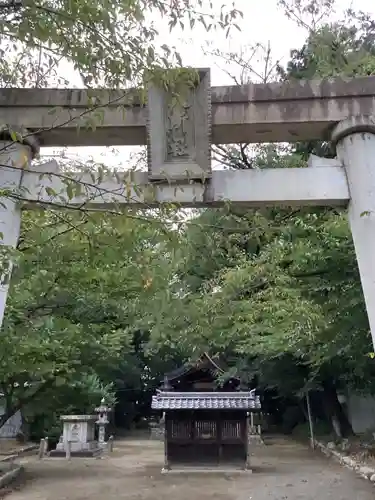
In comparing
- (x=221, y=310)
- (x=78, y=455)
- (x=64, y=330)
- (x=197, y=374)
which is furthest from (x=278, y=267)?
(x=78, y=455)

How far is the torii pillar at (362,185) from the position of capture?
4293mm

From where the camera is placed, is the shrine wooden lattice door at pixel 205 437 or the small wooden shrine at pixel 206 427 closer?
the small wooden shrine at pixel 206 427

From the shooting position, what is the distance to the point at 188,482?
44.1 feet

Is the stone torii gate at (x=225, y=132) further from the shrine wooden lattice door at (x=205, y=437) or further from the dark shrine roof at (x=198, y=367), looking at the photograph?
the dark shrine roof at (x=198, y=367)

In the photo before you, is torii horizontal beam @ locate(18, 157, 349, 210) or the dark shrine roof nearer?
torii horizontal beam @ locate(18, 157, 349, 210)

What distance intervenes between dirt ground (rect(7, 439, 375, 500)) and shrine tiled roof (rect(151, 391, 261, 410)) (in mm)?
1843

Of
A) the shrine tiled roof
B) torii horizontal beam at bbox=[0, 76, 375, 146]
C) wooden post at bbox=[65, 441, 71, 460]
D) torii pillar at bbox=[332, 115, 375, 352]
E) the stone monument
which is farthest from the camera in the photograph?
the stone monument

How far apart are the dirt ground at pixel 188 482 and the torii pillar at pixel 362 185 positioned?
777 centimetres

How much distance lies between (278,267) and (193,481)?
24.6 feet

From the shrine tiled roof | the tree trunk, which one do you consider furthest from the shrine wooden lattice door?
the tree trunk

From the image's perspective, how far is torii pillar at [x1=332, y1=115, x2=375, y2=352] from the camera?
429 cm

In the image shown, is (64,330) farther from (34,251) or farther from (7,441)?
(7,441)

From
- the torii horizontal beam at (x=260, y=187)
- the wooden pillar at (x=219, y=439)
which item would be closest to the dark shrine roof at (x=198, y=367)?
the wooden pillar at (x=219, y=439)

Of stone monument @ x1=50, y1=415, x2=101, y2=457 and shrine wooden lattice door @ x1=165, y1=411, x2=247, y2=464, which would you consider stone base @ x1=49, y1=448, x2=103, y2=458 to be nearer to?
stone monument @ x1=50, y1=415, x2=101, y2=457
